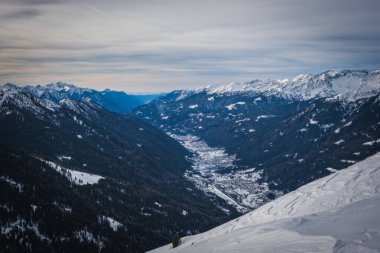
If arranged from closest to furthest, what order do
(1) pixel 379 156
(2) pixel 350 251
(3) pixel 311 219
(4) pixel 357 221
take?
(2) pixel 350 251
(4) pixel 357 221
(3) pixel 311 219
(1) pixel 379 156

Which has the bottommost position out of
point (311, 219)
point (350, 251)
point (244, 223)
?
point (244, 223)

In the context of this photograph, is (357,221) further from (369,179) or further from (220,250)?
(369,179)

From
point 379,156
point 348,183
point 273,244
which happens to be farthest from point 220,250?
point 379,156

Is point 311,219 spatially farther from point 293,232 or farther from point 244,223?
point 244,223

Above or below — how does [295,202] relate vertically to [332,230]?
below

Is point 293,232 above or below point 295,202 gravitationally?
above

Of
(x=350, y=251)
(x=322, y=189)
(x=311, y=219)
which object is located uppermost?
(x=350, y=251)

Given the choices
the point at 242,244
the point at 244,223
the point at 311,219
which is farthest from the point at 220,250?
the point at 244,223

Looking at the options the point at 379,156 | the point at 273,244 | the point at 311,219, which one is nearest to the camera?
the point at 273,244

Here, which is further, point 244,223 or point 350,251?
point 244,223
